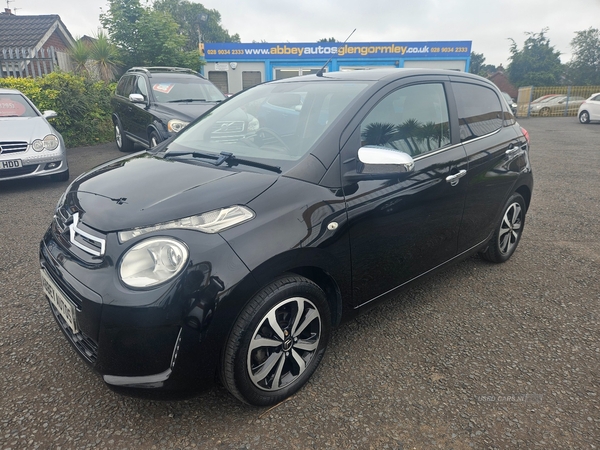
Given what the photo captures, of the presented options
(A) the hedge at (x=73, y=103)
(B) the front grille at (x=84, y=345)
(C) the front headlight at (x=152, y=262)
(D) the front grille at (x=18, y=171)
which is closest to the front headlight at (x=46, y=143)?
(D) the front grille at (x=18, y=171)

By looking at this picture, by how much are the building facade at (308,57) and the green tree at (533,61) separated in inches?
1130

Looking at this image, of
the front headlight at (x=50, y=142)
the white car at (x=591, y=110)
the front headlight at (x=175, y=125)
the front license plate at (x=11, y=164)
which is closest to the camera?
the front license plate at (x=11, y=164)

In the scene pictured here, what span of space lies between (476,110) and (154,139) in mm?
5803

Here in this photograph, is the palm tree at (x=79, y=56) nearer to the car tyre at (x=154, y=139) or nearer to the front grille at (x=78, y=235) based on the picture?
the car tyre at (x=154, y=139)

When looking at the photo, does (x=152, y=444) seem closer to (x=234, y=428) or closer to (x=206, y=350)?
(x=234, y=428)

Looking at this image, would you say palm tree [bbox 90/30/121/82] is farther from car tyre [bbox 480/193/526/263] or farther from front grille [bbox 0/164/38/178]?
car tyre [bbox 480/193/526/263]

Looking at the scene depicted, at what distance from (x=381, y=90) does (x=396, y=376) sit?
1746mm

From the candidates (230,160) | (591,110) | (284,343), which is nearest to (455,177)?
(230,160)

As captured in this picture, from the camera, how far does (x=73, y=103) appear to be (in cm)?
1050

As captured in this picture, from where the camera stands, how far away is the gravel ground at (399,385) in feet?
6.79

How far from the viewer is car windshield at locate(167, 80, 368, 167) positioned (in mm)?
2604

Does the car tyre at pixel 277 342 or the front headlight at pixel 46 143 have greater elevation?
the front headlight at pixel 46 143

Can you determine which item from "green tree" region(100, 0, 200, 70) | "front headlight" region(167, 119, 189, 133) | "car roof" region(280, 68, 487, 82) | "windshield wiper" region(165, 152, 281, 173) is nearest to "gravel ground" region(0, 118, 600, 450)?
"windshield wiper" region(165, 152, 281, 173)

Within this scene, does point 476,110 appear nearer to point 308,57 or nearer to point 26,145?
point 26,145
